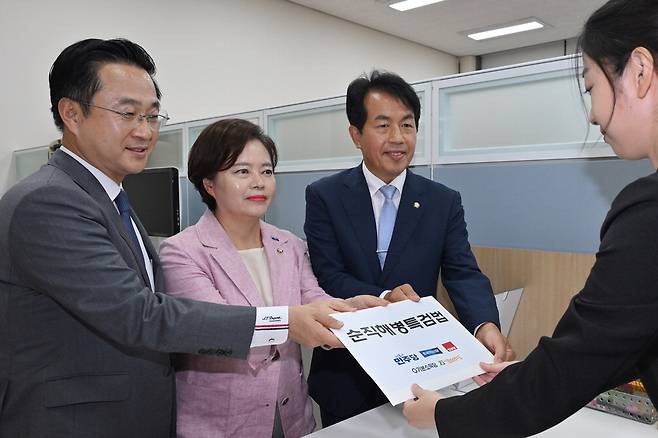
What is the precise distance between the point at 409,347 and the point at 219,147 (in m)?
0.79

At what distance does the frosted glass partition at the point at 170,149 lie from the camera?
12.5ft

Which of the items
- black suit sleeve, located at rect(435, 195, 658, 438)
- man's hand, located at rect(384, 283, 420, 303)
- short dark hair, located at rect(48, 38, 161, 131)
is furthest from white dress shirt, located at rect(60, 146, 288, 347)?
black suit sleeve, located at rect(435, 195, 658, 438)

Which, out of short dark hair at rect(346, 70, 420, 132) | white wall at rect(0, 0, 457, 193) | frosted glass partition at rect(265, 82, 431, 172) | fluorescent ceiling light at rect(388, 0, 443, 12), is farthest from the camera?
fluorescent ceiling light at rect(388, 0, 443, 12)

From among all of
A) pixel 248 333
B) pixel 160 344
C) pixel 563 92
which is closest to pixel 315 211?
pixel 248 333

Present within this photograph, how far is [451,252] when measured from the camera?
1726 mm

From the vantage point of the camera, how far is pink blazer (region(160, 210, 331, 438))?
1.42 m

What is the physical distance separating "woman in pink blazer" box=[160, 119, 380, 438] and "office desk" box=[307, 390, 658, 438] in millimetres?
196

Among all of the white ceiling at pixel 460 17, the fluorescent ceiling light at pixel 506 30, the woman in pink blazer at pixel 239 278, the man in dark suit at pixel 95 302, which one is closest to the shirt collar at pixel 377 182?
the woman in pink blazer at pixel 239 278

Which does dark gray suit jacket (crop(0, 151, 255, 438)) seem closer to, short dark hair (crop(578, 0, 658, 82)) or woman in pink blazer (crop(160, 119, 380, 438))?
woman in pink blazer (crop(160, 119, 380, 438))

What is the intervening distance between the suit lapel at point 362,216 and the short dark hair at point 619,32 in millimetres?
957

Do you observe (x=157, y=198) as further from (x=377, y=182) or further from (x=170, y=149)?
(x=377, y=182)

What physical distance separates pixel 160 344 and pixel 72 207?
33cm

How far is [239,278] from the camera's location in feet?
4.91

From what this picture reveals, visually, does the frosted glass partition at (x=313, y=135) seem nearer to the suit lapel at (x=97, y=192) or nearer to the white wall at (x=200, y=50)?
the suit lapel at (x=97, y=192)
